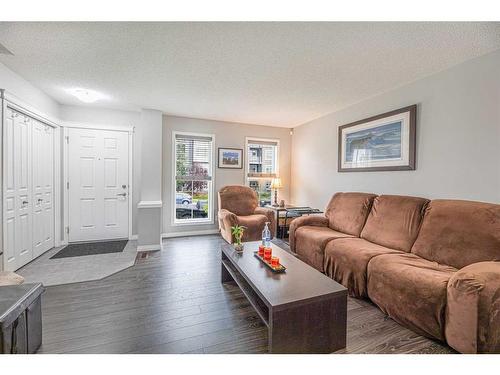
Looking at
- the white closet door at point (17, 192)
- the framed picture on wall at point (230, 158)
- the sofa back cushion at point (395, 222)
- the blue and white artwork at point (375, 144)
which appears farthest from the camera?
the framed picture on wall at point (230, 158)


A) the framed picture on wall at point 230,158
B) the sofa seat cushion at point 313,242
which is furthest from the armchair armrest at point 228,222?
the framed picture on wall at point 230,158

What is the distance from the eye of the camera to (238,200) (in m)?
4.36

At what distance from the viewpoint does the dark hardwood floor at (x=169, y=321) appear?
1.53 metres

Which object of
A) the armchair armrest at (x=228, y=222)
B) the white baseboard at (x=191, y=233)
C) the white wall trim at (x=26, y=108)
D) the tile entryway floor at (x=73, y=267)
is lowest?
the tile entryway floor at (x=73, y=267)

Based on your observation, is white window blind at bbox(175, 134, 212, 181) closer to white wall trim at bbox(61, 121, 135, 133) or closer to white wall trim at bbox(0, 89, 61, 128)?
white wall trim at bbox(61, 121, 135, 133)

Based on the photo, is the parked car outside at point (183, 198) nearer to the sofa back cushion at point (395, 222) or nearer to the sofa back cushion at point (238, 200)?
the sofa back cushion at point (238, 200)

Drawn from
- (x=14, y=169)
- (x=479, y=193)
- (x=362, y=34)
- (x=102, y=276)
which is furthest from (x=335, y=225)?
(x=14, y=169)

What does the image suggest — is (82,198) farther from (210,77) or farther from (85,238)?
(210,77)

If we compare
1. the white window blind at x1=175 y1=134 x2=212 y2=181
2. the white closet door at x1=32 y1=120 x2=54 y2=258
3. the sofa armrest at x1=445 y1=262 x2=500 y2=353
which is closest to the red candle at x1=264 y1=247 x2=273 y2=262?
the sofa armrest at x1=445 y1=262 x2=500 y2=353

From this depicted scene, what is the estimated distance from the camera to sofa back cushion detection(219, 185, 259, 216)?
4289mm

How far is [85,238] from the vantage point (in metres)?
3.94

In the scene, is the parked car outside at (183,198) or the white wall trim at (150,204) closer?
the white wall trim at (150,204)

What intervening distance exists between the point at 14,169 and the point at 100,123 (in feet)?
5.21

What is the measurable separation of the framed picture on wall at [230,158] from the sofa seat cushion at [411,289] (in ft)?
10.8
